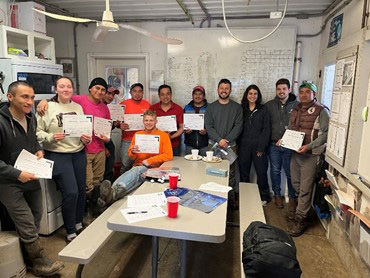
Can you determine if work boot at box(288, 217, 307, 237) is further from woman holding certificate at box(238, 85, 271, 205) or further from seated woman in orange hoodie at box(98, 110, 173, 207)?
seated woman in orange hoodie at box(98, 110, 173, 207)

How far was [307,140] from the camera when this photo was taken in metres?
3.00

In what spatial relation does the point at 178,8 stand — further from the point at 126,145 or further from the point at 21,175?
the point at 21,175

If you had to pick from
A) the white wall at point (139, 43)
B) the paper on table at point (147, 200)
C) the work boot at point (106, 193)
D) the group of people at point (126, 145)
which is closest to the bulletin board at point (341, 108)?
the group of people at point (126, 145)

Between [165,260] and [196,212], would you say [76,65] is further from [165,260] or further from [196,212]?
[196,212]

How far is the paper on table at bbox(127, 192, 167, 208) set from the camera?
183cm

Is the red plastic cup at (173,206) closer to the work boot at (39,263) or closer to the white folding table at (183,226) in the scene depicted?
the white folding table at (183,226)

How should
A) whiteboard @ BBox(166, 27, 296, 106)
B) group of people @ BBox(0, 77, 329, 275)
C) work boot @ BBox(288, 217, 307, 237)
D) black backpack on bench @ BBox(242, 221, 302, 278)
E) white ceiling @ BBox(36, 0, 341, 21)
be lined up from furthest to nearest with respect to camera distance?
whiteboard @ BBox(166, 27, 296, 106) → white ceiling @ BBox(36, 0, 341, 21) → work boot @ BBox(288, 217, 307, 237) → group of people @ BBox(0, 77, 329, 275) → black backpack on bench @ BBox(242, 221, 302, 278)

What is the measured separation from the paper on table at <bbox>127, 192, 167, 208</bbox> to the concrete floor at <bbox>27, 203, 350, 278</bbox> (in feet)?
2.80

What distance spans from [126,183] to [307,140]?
1956 millimetres

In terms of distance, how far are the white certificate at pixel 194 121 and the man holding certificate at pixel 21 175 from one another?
1.79 meters

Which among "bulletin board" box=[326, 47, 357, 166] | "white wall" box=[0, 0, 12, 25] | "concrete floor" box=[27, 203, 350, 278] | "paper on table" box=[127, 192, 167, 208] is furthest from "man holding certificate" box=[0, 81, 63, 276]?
"bulletin board" box=[326, 47, 357, 166]

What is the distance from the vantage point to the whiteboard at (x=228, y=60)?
3.88 metres

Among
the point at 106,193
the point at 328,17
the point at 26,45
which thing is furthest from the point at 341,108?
the point at 26,45

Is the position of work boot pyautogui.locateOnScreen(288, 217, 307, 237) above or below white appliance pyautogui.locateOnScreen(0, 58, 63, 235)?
below
